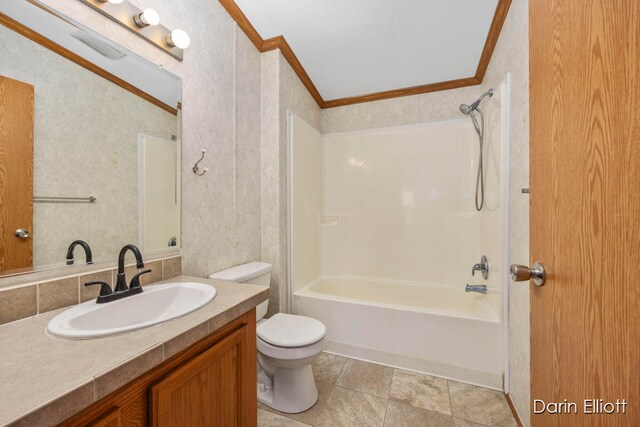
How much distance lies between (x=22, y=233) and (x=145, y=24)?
1.01m

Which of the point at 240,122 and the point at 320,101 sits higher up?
the point at 320,101

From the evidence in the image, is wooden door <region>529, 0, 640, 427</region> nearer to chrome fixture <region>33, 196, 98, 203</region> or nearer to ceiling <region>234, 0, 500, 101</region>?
ceiling <region>234, 0, 500, 101</region>

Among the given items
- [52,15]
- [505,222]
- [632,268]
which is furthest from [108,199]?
[505,222]

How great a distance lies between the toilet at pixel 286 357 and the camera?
4.68ft

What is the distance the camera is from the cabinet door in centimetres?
69

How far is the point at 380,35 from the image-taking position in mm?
1863

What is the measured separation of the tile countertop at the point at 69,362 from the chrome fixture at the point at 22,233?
27cm

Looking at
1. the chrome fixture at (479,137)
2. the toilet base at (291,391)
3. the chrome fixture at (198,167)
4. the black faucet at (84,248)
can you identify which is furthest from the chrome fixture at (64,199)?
the chrome fixture at (479,137)

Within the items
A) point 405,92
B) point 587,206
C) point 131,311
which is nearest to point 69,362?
point 131,311

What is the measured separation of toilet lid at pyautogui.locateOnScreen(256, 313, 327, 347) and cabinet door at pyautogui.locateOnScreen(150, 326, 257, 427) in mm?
401

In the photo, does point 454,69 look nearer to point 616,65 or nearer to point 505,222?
point 505,222

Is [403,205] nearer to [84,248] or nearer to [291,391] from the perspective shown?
[291,391]

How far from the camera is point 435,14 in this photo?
167cm

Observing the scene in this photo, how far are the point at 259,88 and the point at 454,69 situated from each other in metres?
1.68
